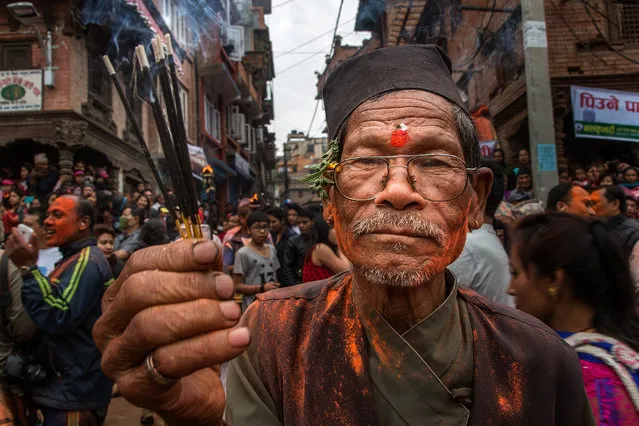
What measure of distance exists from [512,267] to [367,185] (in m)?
1.28

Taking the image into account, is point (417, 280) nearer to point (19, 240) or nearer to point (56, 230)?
point (19, 240)

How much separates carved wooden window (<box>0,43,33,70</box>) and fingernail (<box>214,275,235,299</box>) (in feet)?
42.2

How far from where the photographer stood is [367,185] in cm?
150

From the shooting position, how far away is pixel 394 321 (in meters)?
1.50

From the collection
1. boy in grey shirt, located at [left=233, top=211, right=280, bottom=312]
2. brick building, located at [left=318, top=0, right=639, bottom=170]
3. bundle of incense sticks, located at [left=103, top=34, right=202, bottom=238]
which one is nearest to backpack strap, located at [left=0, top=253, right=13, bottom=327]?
boy in grey shirt, located at [left=233, top=211, right=280, bottom=312]

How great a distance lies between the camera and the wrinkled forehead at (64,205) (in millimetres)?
3271

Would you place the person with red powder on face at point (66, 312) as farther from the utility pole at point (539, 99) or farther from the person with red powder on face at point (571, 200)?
the utility pole at point (539, 99)

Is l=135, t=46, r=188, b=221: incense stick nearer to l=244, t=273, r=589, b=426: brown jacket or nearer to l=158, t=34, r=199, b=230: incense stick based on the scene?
l=158, t=34, r=199, b=230: incense stick

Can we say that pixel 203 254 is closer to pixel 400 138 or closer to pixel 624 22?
pixel 400 138

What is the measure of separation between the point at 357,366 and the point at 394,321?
222mm

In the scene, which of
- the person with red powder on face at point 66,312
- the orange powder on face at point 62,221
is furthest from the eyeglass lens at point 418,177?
the orange powder on face at point 62,221

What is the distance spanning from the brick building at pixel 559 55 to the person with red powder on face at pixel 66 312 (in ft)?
26.0

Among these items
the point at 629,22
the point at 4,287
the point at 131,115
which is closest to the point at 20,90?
the point at 4,287

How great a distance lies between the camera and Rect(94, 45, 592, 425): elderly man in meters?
1.30
